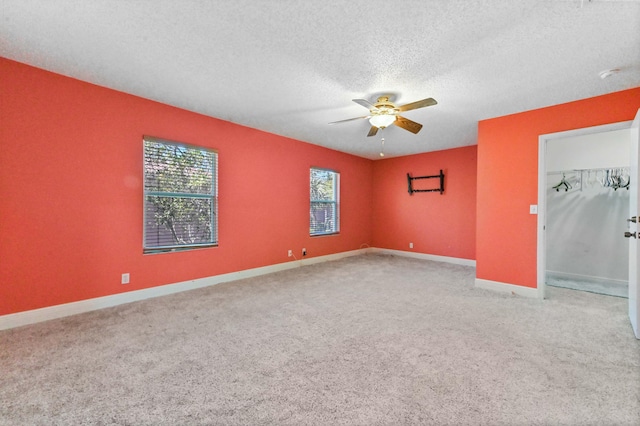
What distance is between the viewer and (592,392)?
5.42ft

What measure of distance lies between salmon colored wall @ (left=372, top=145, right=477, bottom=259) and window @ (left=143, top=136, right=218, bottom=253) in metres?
4.38

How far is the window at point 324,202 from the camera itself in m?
5.70

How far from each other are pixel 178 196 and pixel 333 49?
272 centimetres

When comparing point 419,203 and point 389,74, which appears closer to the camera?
point 389,74

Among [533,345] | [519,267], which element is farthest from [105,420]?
[519,267]

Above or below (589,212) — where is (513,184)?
above

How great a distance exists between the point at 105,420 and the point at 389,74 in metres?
3.31

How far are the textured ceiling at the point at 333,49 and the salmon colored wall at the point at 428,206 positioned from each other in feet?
7.74

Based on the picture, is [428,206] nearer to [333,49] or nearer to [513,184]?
[513,184]

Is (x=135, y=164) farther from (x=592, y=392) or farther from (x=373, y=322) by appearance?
(x=592, y=392)

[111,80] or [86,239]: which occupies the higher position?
[111,80]

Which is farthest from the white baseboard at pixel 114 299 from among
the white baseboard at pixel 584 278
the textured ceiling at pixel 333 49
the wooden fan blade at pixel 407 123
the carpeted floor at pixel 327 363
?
the white baseboard at pixel 584 278

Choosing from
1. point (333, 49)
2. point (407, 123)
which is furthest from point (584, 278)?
point (333, 49)

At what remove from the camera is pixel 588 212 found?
4375 mm
